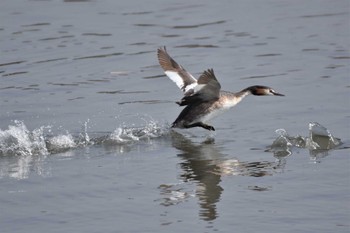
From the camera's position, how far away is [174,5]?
1695 centimetres

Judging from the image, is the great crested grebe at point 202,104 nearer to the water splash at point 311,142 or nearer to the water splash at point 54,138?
the water splash at point 54,138

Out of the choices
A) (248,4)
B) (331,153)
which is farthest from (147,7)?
(331,153)

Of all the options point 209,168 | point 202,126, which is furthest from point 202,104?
point 209,168

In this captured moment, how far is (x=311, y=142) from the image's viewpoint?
9.91 meters

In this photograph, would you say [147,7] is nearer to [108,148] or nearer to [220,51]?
[220,51]

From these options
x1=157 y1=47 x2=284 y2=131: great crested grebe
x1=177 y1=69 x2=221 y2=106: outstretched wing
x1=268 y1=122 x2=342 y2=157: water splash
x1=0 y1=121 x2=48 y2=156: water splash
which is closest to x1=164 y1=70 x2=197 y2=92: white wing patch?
x1=157 y1=47 x2=284 y2=131: great crested grebe

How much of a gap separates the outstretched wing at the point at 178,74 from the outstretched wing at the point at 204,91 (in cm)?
16

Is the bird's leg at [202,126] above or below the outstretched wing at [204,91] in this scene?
below

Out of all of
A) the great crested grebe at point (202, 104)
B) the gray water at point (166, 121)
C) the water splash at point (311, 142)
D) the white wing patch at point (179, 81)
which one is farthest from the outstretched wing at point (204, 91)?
the water splash at point (311, 142)

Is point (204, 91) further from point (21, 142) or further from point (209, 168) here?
point (21, 142)

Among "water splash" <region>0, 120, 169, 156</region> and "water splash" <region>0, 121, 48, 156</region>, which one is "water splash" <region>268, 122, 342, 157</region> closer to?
"water splash" <region>0, 120, 169, 156</region>

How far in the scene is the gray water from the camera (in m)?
7.93

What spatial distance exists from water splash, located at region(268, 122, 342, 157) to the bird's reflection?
0.51 metres

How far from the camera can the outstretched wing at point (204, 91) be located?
33.5 feet
